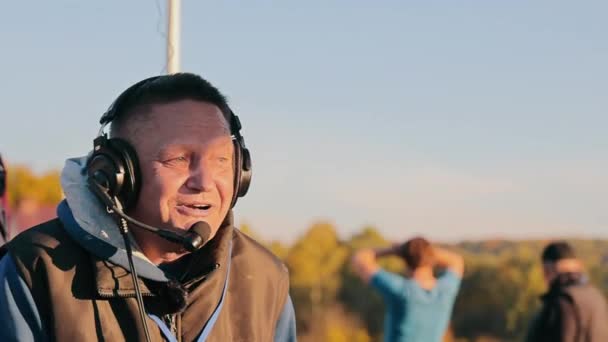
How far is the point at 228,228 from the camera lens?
7.82 ft

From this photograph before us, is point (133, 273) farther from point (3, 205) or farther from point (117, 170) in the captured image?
point (3, 205)

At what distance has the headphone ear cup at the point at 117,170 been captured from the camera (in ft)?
7.29

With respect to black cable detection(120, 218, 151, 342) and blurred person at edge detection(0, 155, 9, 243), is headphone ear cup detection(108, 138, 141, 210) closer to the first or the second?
black cable detection(120, 218, 151, 342)

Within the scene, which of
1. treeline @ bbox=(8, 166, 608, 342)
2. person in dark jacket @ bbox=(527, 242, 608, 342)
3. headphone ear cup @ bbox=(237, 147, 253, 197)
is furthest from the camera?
treeline @ bbox=(8, 166, 608, 342)

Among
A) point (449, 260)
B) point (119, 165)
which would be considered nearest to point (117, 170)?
point (119, 165)

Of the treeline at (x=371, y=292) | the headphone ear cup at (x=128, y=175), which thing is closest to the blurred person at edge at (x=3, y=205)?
the headphone ear cup at (x=128, y=175)

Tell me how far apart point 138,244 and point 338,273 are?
163 feet

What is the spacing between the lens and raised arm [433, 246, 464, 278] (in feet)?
19.8

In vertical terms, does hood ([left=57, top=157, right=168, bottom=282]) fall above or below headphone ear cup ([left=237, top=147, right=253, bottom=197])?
below

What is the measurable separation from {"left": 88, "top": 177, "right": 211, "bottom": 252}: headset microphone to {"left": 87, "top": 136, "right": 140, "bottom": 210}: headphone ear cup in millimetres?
20

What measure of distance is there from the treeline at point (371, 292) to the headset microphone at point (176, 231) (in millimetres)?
45151

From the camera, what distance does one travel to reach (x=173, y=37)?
376 cm

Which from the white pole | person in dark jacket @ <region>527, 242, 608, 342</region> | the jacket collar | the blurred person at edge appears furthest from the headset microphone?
person in dark jacket @ <region>527, 242, 608, 342</region>

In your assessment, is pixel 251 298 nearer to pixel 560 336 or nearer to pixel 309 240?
pixel 560 336
